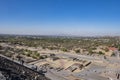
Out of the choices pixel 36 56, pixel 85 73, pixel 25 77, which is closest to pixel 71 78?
pixel 85 73

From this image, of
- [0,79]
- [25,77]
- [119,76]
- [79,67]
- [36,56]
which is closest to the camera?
[0,79]

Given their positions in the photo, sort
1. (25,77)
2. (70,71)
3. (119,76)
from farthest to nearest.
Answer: (70,71) < (119,76) < (25,77)

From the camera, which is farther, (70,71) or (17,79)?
(70,71)

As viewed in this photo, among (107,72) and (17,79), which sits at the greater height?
(17,79)

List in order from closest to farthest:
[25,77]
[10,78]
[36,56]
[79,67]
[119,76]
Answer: [10,78]
[25,77]
[119,76]
[79,67]
[36,56]

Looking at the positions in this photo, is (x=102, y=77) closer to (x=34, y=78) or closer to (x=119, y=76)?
(x=119, y=76)

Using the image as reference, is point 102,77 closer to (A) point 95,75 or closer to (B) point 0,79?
(A) point 95,75

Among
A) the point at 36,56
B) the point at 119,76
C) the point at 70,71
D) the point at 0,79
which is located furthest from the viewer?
the point at 36,56

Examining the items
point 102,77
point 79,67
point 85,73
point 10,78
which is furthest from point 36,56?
point 10,78

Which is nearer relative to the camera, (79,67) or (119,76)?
(119,76)
